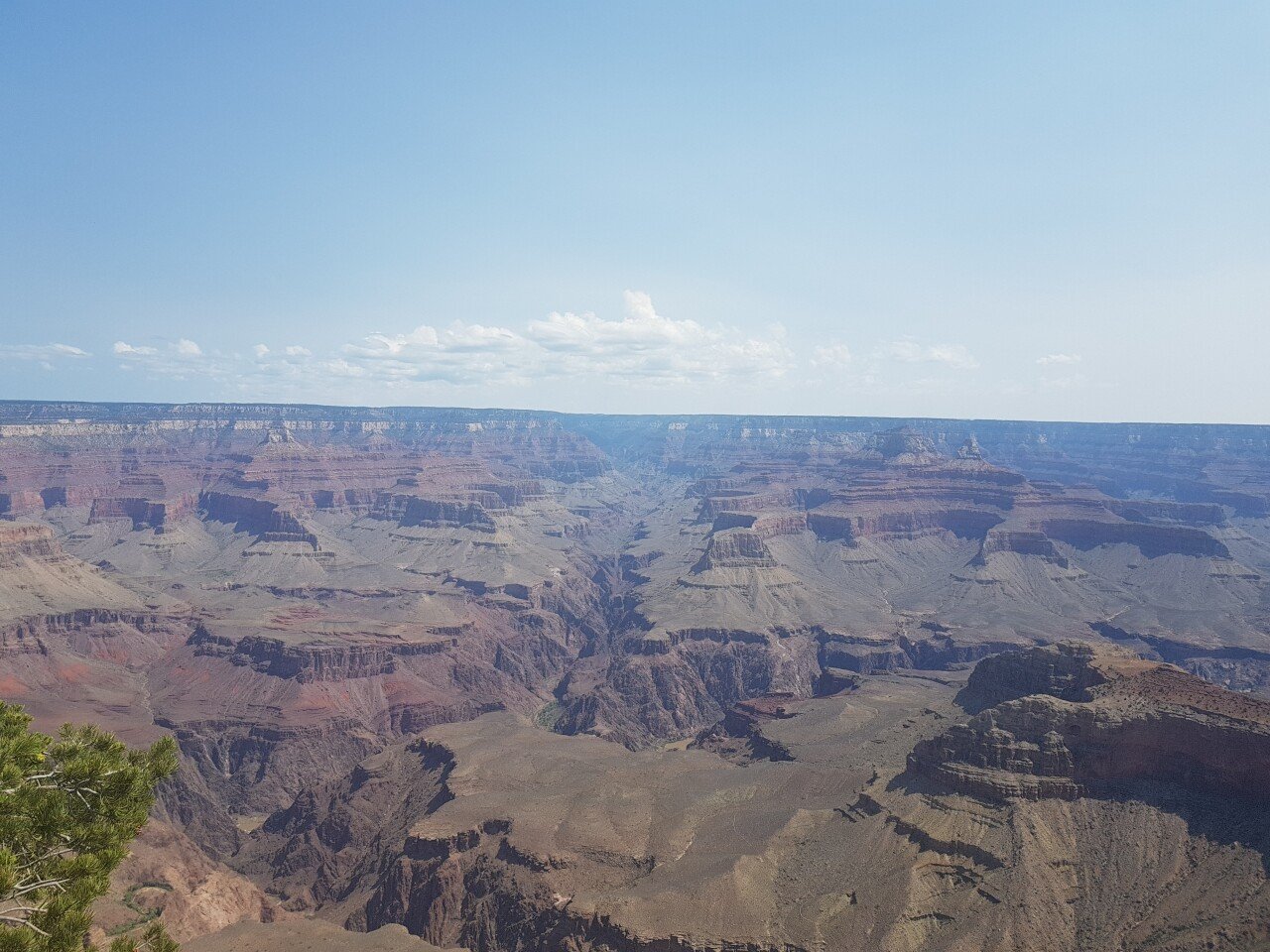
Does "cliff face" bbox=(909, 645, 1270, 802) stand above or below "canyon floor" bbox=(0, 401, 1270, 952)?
above

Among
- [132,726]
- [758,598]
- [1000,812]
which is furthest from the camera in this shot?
[758,598]

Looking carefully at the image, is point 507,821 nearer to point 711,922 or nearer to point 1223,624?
point 711,922

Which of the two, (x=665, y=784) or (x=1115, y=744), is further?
(x=665, y=784)

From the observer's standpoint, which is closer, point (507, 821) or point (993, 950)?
point (993, 950)

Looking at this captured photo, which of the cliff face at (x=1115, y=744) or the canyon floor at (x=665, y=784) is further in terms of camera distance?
the cliff face at (x=1115, y=744)

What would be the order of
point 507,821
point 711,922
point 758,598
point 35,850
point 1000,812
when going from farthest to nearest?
point 758,598 < point 507,821 < point 1000,812 < point 711,922 < point 35,850

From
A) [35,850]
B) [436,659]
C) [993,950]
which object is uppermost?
[35,850]

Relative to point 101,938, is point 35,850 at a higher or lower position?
higher

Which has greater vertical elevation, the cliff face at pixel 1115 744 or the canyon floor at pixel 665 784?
the cliff face at pixel 1115 744

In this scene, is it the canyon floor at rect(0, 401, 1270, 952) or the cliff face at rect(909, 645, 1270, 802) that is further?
the cliff face at rect(909, 645, 1270, 802)

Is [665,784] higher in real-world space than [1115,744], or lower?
lower

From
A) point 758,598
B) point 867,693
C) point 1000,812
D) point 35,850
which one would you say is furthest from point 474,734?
point 758,598
